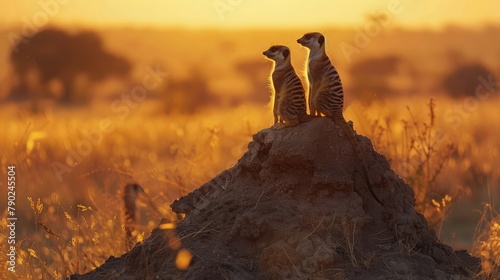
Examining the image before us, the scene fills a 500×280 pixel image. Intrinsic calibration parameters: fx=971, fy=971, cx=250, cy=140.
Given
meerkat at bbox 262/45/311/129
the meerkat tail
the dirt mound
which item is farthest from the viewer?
meerkat at bbox 262/45/311/129

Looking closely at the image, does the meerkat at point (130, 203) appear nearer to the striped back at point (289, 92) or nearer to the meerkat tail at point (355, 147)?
the striped back at point (289, 92)

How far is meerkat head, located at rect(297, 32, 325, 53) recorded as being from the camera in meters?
8.83

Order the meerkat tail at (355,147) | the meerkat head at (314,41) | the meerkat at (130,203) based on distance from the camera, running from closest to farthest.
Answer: the meerkat tail at (355,147)
the meerkat head at (314,41)
the meerkat at (130,203)

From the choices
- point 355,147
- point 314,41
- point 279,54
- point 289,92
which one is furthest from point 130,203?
point 355,147

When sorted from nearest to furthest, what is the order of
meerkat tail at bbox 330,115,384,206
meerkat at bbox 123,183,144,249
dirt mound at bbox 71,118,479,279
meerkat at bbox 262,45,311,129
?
dirt mound at bbox 71,118,479,279 → meerkat tail at bbox 330,115,384,206 → meerkat at bbox 262,45,311,129 → meerkat at bbox 123,183,144,249

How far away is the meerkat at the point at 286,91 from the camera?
8281 millimetres

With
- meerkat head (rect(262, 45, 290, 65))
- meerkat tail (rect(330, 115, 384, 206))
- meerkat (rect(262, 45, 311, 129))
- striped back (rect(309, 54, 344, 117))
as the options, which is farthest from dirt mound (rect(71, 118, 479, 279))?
meerkat head (rect(262, 45, 290, 65))

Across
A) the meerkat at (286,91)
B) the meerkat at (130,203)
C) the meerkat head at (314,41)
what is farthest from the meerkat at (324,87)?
the meerkat at (130,203)

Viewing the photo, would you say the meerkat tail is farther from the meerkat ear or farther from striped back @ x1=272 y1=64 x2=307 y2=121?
the meerkat ear

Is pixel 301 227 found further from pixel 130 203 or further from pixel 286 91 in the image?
pixel 130 203

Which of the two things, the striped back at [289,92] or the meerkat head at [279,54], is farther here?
the meerkat head at [279,54]

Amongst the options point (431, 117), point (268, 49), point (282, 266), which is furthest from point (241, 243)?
point (431, 117)

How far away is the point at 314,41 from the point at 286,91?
0.62 m

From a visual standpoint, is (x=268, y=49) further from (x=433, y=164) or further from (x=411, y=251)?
(x=433, y=164)
